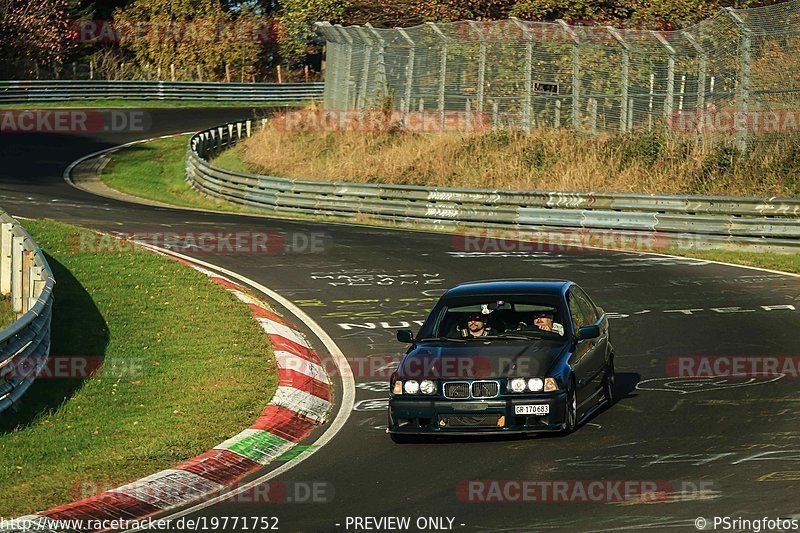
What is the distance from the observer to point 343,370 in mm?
14938

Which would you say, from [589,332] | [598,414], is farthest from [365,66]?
[589,332]

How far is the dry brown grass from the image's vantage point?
27.5 m

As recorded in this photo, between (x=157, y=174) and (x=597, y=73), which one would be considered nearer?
(x=597, y=73)

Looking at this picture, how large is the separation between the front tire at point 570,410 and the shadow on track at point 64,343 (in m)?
5.26

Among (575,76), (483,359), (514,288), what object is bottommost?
(483,359)

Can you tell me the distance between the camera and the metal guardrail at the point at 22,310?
A: 1198 centimetres

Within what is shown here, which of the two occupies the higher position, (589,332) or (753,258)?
(589,332)

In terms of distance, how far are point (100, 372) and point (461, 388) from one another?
5533mm

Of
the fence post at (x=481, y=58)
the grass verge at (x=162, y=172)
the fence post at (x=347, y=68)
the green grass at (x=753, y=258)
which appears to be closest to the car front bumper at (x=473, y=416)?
the green grass at (x=753, y=258)

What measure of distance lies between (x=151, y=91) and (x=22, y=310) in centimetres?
4995

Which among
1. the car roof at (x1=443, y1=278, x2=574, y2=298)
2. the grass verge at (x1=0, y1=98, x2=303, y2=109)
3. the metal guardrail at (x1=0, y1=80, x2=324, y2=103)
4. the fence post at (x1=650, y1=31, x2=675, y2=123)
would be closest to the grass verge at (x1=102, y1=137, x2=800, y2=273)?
the fence post at (x1=650, y1=31, x2=675, y2=123)

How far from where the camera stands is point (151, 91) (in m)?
65.9

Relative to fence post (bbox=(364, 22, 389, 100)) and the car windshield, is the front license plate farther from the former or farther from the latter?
fence post (bbox=(364, 22, 389, 100))

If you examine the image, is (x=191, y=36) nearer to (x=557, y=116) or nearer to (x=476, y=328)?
(x=557, y=116)
